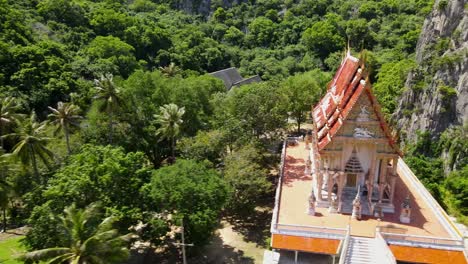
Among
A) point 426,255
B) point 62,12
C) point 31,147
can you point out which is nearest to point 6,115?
point 31,147

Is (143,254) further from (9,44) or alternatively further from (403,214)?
(9,44)

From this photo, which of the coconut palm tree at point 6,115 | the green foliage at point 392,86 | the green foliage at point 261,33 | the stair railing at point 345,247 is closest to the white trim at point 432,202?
the stair railing at point 345,247

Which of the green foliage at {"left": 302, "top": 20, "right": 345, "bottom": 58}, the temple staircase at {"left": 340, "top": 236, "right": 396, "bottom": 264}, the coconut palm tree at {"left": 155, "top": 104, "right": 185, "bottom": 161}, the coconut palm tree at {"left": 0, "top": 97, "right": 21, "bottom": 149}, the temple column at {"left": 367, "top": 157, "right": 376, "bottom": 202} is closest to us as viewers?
the temple staircase at {"left": 340, "top": 236, "right": 396, "bottom": 264}

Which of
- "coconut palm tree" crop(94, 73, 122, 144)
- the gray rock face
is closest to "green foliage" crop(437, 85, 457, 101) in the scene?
the gray rock face

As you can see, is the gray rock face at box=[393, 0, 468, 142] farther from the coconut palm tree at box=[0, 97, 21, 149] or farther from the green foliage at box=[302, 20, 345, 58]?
the coconut palm tree at box=[0, 97, 21, 149]

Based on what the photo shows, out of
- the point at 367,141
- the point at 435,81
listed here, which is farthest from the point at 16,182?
the point at 435,81

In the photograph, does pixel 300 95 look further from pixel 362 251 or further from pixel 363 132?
pixel 362 251

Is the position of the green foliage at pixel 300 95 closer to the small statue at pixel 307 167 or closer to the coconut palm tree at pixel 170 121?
the small statue at pixel 307 167
